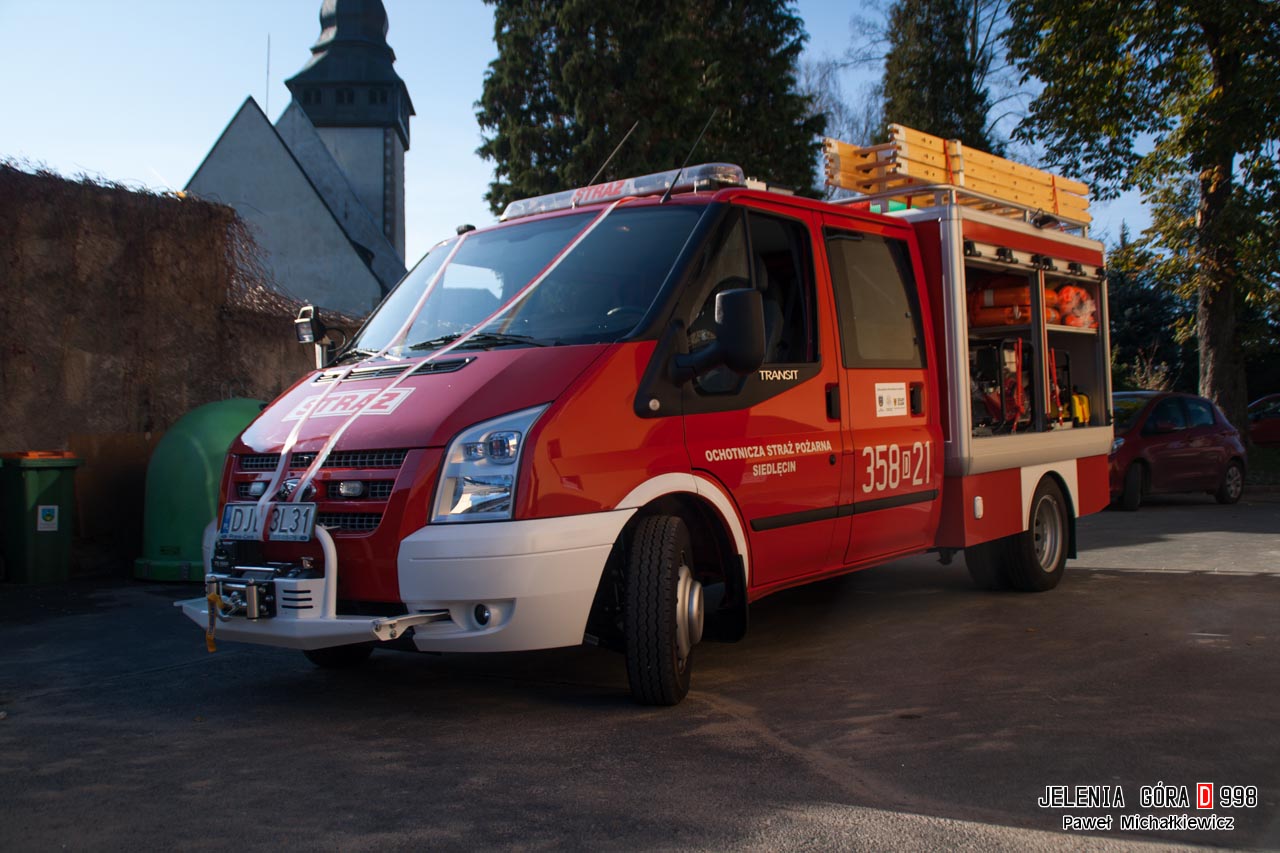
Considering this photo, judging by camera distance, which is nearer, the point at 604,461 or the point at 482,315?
the point at 604,461

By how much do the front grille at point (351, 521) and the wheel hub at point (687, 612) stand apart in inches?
50.7

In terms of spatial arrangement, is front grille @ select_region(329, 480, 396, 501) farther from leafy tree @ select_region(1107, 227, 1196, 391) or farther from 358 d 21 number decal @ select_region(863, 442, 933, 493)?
leafy tree @ select_region(1107, 227, 1196, 391)

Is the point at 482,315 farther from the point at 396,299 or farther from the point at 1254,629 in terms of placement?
Answer: the point at 1254,629

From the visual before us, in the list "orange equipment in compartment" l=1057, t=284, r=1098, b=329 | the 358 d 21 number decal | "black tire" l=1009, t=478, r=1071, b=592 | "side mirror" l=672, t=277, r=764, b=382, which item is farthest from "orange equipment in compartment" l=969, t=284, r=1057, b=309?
"side mirror" l=672, t=277, r=764, b=382

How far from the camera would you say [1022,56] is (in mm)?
21250

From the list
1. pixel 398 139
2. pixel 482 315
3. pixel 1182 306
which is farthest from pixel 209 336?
pixel 398 139

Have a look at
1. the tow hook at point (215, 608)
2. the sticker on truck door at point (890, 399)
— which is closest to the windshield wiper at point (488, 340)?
the tow hook at point (215, 608)

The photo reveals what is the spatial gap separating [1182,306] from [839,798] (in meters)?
33.8

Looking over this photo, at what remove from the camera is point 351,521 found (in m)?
4.75

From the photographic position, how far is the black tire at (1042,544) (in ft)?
26.2

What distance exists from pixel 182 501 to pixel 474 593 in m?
5.52

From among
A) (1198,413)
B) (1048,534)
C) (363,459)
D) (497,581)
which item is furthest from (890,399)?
(1198,413)

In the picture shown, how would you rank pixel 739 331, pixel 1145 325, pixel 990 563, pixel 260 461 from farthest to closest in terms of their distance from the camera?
1. pixel 1145 325
2. pixel 990 563
3. pixel 260 461
4. pixel 739 331

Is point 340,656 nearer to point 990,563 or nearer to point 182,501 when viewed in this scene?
point 182,501
